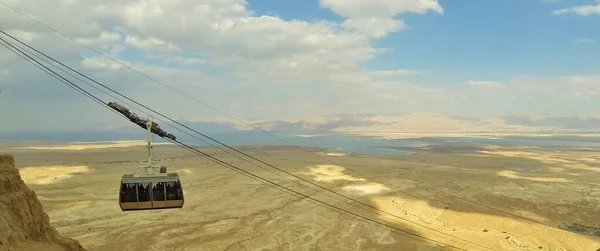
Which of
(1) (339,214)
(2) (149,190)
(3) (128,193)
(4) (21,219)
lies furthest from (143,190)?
(1) (339,214)

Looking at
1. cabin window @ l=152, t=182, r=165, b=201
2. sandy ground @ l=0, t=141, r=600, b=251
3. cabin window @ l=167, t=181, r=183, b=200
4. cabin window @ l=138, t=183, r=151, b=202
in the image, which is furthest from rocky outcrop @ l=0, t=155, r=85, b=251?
sandy ground @ l=0, t=141, r=600, b=251

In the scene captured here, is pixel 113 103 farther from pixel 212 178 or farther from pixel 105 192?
pixel 212 178

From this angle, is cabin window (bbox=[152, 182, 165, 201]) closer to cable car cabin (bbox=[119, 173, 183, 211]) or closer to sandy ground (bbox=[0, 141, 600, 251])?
cable car cabin (bbox=[119, 173, 183, 211])

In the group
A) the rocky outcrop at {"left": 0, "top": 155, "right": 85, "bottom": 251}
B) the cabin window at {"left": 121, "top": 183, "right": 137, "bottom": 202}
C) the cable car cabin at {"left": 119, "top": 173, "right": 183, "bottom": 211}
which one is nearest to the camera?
the rocky outcrop at {"left": 0, "top": 155, "right": 85, "bottom": 251}

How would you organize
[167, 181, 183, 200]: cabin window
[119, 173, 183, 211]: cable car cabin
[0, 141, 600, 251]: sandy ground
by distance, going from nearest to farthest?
[119, 173, 183, 211]: cable car cabin
[167, 181, 183, 200]: cabin window
[0, 141, 600, 251]: sandy ground

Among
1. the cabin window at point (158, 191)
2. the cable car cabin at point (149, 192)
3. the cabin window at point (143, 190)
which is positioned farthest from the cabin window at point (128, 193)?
the cabin window at point (158, 191)

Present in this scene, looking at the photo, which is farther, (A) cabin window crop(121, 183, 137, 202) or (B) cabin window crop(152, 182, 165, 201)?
(B) cabin window crop(152, 182, 165, 201)

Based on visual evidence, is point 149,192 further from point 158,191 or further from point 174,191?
point 174,191

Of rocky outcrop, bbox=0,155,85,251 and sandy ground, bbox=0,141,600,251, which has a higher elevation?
rocky outcrop, bbox=0,155,85,251
